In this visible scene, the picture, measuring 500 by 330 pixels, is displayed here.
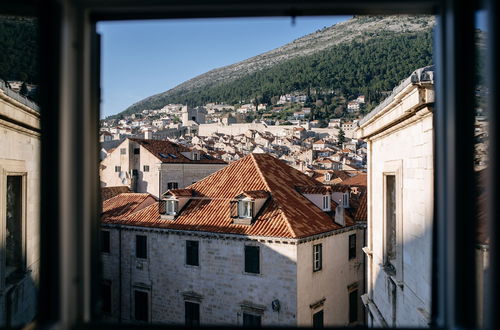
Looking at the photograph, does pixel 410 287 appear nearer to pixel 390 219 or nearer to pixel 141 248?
pixel 390 219

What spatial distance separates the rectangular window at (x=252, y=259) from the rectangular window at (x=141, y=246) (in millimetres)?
4717

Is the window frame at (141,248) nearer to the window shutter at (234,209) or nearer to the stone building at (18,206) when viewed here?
the window shutter at (234,209)

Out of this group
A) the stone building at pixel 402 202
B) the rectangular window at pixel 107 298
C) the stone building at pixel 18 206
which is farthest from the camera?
the rectangular window at pixel 107 298

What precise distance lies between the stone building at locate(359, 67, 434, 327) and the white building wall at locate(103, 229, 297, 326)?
575 centimetres

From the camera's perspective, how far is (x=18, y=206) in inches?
293

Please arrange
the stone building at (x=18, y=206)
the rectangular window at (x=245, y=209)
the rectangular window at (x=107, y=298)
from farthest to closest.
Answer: the rectangular window at (x=107, y=298), the rectangular window at (x=245, y=209), the stone building at (x=18, y=206)

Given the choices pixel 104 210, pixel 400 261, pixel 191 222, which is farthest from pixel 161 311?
pixel 400 261

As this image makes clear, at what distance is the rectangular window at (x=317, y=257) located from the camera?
15.7m

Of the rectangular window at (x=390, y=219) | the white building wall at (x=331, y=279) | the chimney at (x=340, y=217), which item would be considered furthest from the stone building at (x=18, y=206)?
the chimney at (x=340, y=217)

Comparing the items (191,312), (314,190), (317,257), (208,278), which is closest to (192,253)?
(208,278)

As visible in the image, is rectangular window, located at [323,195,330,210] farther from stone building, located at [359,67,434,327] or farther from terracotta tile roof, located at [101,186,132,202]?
terracotta tile roof, located at [101,186,132,202]

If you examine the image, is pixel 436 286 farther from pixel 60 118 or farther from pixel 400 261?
pixel 400 261

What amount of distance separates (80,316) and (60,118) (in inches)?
35.5

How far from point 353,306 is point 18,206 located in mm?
14549
